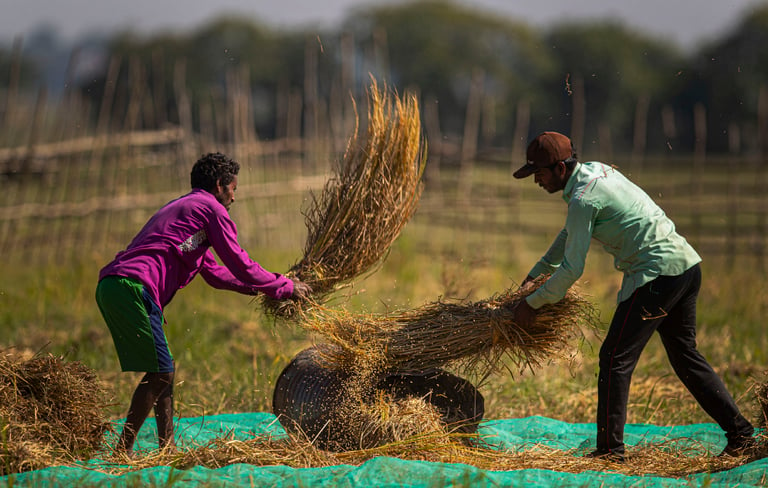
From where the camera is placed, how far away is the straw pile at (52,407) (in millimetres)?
3154

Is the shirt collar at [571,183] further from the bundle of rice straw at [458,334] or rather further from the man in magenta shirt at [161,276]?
the man in magenta shirt at [161,276]

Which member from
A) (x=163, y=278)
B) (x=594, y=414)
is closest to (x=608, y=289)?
(x=594, y=414)

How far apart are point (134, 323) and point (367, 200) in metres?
1.29

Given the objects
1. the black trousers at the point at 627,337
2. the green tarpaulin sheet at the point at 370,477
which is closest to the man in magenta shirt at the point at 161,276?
the green tarpaulin sheet at the point at 370,477

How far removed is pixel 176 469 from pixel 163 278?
33.0 inches

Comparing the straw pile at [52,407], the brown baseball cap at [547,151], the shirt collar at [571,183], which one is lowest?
the straw pile at [52,407]

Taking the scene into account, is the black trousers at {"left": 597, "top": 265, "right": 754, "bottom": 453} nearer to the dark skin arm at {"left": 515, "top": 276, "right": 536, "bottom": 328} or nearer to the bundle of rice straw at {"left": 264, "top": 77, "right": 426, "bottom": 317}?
the dark skin arm at {"left": 515, "top": 276, "right": 536, "bottom": 328}

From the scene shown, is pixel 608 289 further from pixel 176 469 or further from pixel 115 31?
pixel 115 31

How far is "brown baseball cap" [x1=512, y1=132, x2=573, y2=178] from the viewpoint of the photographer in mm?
3332

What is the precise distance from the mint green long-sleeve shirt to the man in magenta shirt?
4.26 feet

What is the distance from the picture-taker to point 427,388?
3.61 metres

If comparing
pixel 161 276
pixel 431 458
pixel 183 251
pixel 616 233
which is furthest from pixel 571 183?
pixel 161 276

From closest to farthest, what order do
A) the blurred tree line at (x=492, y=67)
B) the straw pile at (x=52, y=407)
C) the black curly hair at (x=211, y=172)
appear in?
the straw pile at (x=52, y=407) → the black curly hair at (x=211, y=172) → the blurred tree line at (x=492, y=67)

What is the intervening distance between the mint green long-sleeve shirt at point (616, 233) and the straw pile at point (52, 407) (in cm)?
196
